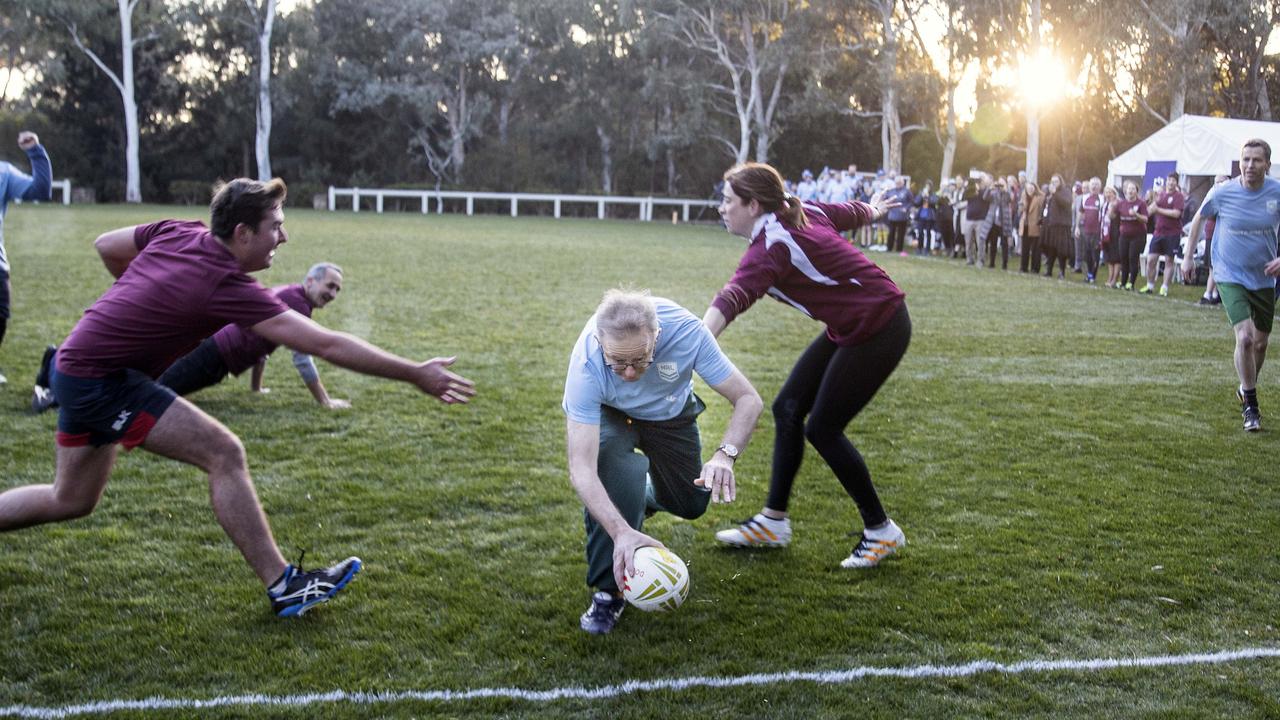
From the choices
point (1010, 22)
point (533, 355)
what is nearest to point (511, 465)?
point (533, 355)

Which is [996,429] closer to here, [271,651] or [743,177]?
[743,177]

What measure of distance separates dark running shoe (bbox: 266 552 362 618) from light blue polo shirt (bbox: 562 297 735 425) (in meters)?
1.24

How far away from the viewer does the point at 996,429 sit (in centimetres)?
829

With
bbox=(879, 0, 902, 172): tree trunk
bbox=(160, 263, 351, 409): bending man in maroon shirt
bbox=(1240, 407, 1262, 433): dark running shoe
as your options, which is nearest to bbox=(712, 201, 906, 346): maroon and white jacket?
bbox=(160, 263, 351, 409): bending man in maroon shirt

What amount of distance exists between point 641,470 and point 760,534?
1202 mm

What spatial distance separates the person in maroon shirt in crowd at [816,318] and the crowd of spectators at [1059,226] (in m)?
12.2

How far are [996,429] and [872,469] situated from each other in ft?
5.56

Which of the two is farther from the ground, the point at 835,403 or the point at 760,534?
the point at 835,403

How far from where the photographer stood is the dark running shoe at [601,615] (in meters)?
4.48

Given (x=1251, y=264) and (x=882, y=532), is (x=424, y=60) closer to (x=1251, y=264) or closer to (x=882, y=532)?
(x=1251, y=264)

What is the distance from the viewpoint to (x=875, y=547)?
529 cm

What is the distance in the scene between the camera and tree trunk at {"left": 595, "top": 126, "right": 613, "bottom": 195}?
185 feet

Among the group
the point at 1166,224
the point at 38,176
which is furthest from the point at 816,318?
the point at 1166,224

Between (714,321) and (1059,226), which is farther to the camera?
(1059,226)
